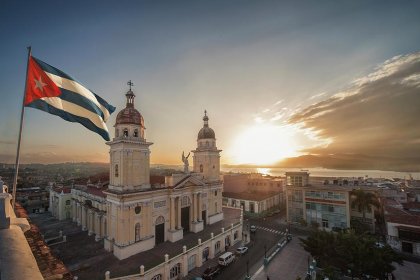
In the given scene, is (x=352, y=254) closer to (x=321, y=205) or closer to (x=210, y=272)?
(x=210, y=272)

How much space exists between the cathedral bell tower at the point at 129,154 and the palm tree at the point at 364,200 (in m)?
33.3

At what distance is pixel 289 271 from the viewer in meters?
26.3

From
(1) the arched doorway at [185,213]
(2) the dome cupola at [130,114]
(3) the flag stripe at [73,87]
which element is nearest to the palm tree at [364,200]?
(1) the arched doorway at [185,213]

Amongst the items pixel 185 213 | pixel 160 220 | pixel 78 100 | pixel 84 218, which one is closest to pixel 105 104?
pixel 78 100

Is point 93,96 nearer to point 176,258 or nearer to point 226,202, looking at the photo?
point 176,258

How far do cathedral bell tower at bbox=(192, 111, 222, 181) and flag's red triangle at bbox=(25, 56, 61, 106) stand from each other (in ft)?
90.8

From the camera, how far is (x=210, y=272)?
24.9 meters

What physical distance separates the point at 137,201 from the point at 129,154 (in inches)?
219

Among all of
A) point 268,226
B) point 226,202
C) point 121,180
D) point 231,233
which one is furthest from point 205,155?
point 226,202

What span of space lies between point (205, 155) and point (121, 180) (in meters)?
16.2

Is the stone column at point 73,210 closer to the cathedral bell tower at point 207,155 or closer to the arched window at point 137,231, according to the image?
the arched window at point 137,231

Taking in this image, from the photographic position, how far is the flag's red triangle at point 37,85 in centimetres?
1080

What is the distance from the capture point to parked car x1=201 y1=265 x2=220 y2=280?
2430 centimetres

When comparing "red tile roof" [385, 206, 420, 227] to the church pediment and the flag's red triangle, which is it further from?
the flag's red triangle
